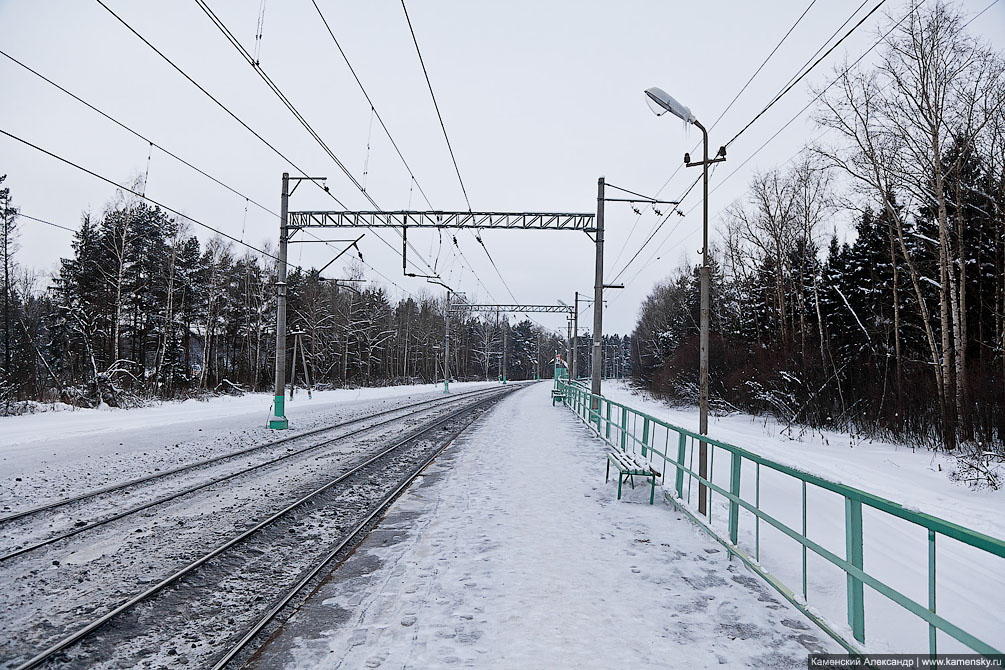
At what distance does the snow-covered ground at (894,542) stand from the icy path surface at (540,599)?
0.54m

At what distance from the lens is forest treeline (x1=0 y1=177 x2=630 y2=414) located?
2809 cm

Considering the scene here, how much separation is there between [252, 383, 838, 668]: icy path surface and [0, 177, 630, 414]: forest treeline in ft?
49.3

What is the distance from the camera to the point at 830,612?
196 inches

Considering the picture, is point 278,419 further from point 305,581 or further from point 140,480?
point 305,581

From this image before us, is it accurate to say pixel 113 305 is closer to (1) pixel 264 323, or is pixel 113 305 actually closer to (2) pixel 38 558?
(1) pixel 264 323

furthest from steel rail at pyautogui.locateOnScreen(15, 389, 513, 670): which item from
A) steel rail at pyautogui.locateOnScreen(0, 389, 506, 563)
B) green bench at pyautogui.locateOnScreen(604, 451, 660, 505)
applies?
green bench at pyautogui.locateOnScreen(604, 451, 660, 505)

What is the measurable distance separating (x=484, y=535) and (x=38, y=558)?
458cm

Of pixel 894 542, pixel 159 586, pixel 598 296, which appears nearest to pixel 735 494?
pixel 894 542

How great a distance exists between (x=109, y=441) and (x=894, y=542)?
16.5m

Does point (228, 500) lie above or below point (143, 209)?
below

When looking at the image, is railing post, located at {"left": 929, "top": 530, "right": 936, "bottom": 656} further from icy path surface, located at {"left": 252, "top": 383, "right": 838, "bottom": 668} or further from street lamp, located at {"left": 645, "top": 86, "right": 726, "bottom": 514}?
street lamp, located at {"left": 645, "top": 86, "right": 726, "bottom": 514}

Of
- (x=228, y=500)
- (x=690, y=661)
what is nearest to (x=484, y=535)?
(x=690, y=661)

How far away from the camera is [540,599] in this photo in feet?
17.1

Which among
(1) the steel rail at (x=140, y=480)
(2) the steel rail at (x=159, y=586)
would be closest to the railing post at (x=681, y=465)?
(2) the steel rail at (x=159, y=586)
